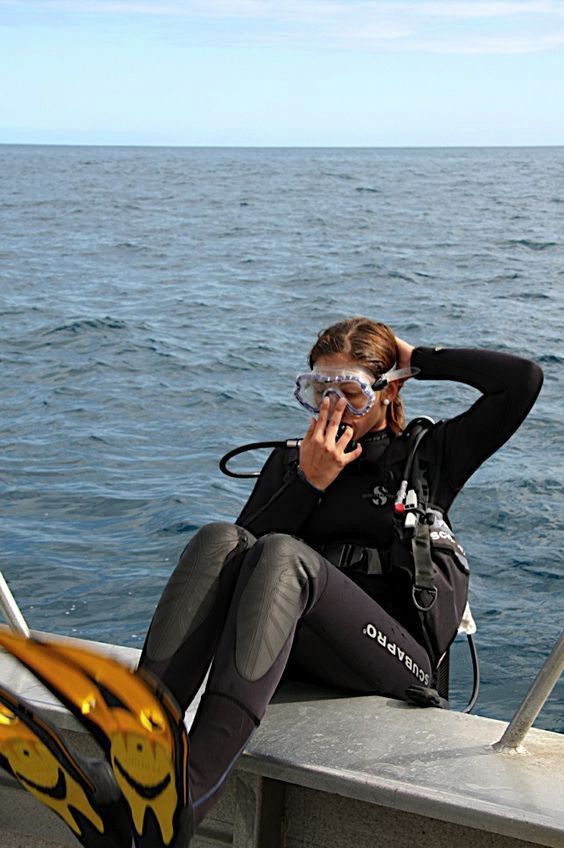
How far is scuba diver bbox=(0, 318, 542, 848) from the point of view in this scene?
205cm

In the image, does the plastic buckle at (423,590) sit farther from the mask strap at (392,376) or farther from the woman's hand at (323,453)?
the mask strap at (392,376)

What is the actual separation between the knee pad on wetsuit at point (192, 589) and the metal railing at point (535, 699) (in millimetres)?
688

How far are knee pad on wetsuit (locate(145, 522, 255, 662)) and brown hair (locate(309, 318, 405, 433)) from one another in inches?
→ 24.3

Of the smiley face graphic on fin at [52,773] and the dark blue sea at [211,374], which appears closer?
the smiley face graphic on fin at [52,773]

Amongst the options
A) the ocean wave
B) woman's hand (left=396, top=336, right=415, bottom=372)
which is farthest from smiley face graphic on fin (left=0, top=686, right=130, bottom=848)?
the ocean wave

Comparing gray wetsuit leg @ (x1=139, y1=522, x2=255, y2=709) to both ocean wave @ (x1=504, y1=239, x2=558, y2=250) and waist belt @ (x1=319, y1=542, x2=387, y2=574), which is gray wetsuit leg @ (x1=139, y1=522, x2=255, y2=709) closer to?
waist belt @ (x1=319, y1=542, x2=387, y2=574)

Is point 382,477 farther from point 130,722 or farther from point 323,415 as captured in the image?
point 130,722

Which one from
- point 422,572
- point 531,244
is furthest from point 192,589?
point 531,244

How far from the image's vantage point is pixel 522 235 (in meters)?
26.2

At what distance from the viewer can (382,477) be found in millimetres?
2906

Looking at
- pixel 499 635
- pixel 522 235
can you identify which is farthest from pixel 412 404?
pixel 522 235

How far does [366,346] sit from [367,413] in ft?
0.58

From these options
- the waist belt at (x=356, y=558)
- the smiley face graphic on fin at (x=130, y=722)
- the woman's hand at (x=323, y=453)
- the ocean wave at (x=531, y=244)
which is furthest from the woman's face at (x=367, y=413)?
the ocean wave at (x=531, y=244)

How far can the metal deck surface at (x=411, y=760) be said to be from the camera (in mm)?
2182
